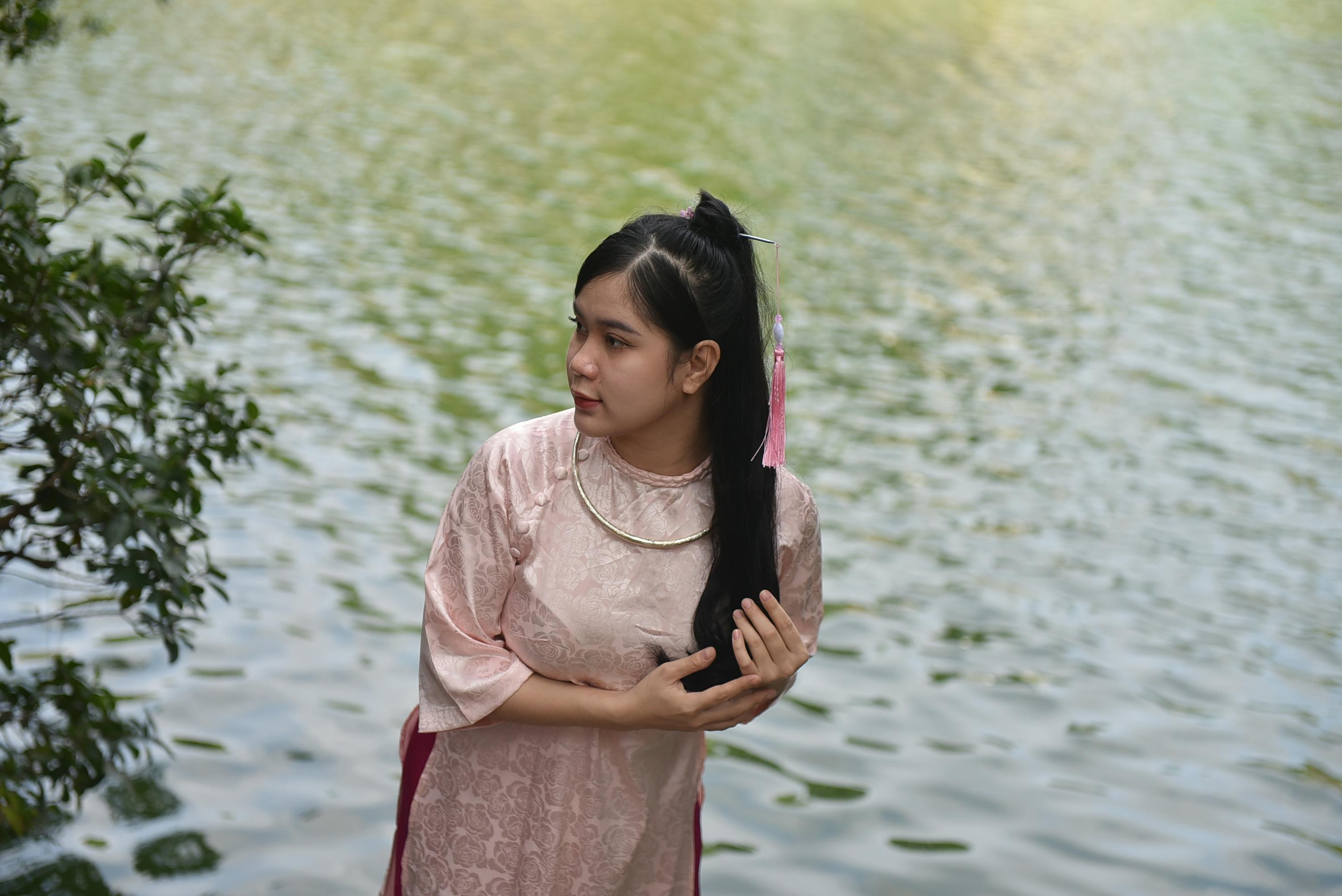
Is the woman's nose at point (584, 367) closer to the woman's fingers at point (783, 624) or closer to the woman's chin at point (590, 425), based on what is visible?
the woman's chin at point (590, 425)

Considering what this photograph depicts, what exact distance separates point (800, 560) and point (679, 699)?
32 cm

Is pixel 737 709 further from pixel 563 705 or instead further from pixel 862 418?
pixel 862 418

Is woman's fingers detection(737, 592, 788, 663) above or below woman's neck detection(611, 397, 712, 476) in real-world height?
below

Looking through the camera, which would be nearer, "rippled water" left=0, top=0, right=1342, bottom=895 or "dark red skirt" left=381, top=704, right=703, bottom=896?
"dark red skirt" left=381, top=704, right=703, bottom=896

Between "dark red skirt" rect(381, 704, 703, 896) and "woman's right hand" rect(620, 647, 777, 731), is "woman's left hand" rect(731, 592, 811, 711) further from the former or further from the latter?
"dark red skirt" rect(381, 704, 703, 896)

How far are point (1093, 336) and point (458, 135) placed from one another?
4.91m

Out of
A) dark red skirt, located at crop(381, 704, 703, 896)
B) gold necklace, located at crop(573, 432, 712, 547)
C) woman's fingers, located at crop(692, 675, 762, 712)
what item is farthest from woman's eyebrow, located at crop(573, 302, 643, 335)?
dark red skirt, located at crop(381, 704, 703, 896)

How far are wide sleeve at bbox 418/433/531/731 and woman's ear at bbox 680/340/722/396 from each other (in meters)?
0.28

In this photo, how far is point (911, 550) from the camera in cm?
530

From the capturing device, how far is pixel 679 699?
189 cm

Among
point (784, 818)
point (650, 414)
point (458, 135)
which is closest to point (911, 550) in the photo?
point (784, 818)

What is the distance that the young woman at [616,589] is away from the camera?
6.33 ft

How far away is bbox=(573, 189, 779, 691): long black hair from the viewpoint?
6.32 feet

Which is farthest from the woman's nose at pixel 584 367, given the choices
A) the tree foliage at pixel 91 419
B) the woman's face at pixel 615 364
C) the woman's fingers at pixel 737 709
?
the tree foliage at pixel 91 419
